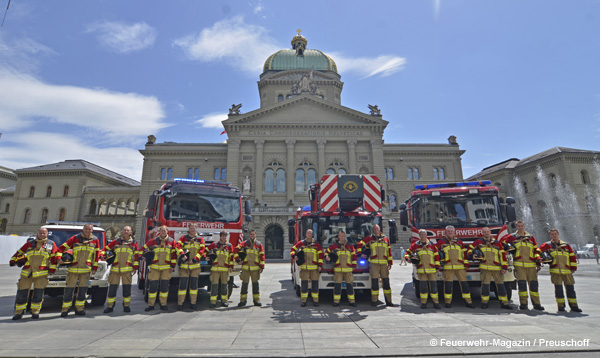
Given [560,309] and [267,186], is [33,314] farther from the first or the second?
[267,186]

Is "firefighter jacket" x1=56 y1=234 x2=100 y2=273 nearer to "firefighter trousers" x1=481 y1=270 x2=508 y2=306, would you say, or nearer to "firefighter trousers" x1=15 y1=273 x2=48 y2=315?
"firefighter trousers" x1=15 y1=273 x2=48 y2=315

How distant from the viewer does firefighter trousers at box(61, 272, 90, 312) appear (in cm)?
744

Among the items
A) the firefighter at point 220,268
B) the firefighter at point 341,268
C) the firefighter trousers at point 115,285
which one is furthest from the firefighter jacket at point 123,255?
the firefighter at point 341,268

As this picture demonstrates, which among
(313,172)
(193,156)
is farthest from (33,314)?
(193,156)

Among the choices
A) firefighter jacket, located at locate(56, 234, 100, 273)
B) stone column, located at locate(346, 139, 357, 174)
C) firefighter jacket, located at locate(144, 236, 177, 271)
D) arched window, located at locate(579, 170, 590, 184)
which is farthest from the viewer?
arched window, located at locate(579, 170, 590, 184)

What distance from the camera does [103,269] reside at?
8.27 metres

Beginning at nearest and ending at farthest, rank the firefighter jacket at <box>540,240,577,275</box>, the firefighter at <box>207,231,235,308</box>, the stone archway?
the firefighter jacket at <box>540,240,577,275</box> → the firefighter at <box>207,231,235,308</box> → the stone archway

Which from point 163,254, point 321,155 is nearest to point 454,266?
point 163,254

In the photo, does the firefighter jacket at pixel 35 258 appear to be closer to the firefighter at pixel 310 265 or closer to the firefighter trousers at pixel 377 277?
the firefighter at pixel 310 265

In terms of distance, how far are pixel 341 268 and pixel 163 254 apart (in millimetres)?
4602

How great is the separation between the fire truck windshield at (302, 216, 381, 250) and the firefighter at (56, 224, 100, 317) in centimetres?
566

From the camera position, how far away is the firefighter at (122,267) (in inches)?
311

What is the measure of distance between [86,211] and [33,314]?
4469cm

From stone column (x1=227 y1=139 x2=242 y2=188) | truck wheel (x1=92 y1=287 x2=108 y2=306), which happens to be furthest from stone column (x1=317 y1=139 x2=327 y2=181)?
truck wheel (x1=92 y1=287 x2=108 y2=306)
